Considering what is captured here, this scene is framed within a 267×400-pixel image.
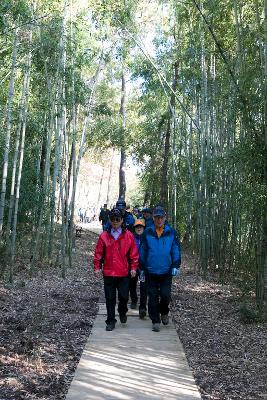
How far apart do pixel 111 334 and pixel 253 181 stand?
8.37ft

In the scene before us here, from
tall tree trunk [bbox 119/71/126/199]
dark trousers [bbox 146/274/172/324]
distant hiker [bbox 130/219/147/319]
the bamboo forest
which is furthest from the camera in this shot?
tall tree trunk [bbox 119/71/126/199]

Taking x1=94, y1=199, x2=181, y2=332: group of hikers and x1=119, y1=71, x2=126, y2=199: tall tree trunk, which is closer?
x1=94, y1=199, x2=181, y2=332: group of hikers

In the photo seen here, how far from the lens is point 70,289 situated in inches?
322

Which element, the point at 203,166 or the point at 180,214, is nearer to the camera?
the point at 203,166

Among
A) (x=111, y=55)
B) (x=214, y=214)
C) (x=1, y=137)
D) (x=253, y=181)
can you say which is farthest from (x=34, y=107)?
(x=253, y=181)

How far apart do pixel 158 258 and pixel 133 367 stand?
1516mm

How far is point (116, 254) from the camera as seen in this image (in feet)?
17.5

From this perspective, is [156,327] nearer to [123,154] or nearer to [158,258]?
[158,258]

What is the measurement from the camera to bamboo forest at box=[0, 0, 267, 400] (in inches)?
182

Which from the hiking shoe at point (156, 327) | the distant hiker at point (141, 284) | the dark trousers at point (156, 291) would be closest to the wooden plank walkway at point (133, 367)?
the hiking shoe at point (156, 327)

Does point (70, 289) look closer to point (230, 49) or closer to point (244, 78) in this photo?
point (244, 78)

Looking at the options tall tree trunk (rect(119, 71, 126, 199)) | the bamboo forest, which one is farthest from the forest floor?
tall tree trunk (rect(119, 71, 126, 199))

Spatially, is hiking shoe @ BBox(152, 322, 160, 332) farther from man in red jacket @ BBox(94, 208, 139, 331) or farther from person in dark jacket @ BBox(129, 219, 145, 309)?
person in dark jacket @ BBox(129, 219, 145, 309)

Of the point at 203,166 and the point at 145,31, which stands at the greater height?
the point at 145,31
